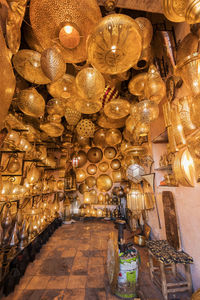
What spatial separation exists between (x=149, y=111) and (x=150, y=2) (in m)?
0.97

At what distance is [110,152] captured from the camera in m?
5.27

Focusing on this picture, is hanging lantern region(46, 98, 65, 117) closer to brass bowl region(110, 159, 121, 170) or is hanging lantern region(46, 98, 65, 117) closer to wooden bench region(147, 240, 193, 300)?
wooden bench region(147, 240, 193, 300)

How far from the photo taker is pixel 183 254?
4.95 feet

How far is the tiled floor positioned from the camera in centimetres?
149

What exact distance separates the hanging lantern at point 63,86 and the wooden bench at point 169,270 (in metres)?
2.21

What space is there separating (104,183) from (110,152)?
4.05ft

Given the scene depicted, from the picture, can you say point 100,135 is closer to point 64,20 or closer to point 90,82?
point 90,82

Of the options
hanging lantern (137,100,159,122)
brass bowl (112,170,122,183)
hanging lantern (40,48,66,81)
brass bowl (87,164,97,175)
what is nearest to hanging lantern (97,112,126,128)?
hanging lantern (137,100,159,122)

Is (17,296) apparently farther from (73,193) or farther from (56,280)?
(73,193)

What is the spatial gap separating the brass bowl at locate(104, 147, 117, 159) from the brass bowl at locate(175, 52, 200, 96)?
4.34 meters

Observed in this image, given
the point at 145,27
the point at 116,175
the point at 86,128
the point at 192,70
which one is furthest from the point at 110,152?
the point at 192,70

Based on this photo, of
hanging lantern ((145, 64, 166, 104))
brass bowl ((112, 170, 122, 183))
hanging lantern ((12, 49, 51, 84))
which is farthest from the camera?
brass bowl ((112, 170, 122, 183))

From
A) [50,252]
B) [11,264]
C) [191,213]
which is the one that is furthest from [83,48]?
[50,252]

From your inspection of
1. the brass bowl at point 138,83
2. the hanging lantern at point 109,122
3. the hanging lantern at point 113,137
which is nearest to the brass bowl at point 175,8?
the brass bowl at point 138,83
